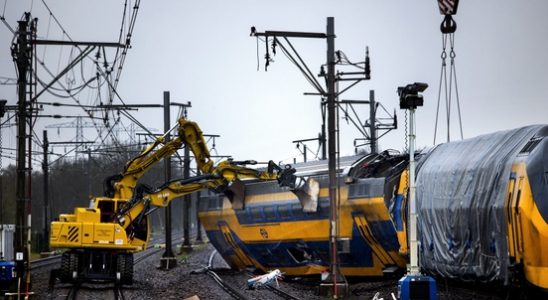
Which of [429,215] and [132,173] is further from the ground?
[132,173]

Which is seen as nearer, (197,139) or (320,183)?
(320,183)

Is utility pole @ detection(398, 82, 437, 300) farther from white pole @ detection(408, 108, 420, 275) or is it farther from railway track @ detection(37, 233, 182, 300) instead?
railway track @ detection(37, 233, 182, 300)

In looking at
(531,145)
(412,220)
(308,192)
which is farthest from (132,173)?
(531,145)

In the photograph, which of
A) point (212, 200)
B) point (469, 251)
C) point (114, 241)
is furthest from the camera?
point (212, 200)

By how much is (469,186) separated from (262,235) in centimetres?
1355

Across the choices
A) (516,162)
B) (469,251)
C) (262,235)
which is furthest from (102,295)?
(516,162)

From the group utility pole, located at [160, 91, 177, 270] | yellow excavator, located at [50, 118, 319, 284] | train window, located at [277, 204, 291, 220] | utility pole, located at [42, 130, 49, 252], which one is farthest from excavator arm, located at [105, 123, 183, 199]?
utility pole, located at [42, 130, 49, 252]

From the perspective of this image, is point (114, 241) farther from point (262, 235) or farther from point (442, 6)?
point (442, 6)

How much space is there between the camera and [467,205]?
22844 millimetres

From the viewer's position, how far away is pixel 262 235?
3547cm

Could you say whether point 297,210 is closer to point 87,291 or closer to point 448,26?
point 87,291

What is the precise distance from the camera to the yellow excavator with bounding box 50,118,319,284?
33625 mm

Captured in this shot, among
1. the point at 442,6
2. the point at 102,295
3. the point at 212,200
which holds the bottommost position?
the point at 102,295

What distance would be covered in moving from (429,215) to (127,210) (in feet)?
43.6
